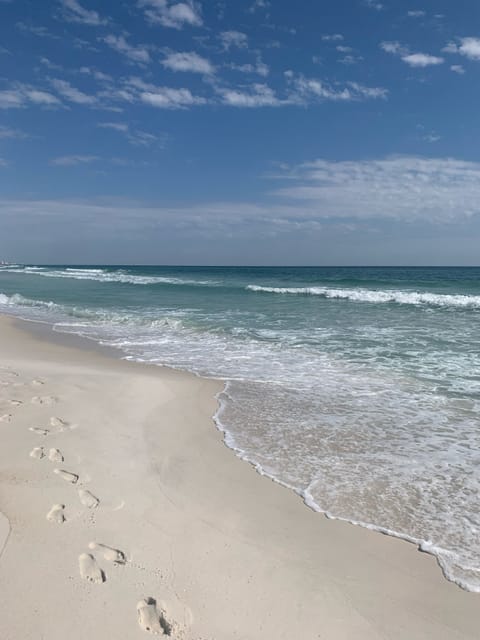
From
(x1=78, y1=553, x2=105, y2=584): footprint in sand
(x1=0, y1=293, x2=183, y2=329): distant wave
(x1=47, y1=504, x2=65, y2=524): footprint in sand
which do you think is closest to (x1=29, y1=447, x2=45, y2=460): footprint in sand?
(x1=47, y1=504, x2=65, y2=524): footprint in sand

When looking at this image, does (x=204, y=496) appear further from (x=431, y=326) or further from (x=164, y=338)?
(x=431, y=326)

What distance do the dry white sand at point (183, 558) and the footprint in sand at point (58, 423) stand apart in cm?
19

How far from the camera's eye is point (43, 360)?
9.78 m

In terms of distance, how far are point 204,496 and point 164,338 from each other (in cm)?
917

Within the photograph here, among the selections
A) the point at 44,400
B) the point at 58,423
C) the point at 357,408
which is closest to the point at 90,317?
the point at 44,400

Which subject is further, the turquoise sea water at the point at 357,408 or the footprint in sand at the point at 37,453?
the footprint in sand at the point at 37,453

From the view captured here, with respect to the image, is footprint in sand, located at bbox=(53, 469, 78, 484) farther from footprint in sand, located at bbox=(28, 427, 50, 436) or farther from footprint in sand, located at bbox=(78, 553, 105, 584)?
footprint in sand, located at bbox=(78, 553, 105, 584)

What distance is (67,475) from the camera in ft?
13.8

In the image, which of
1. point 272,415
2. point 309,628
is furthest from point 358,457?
point 309,628

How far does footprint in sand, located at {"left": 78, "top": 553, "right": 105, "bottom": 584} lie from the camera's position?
2807mm

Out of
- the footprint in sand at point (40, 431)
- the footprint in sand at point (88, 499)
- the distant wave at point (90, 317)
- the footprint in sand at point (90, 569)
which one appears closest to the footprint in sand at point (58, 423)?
the footprint in sand at point (40, 431)

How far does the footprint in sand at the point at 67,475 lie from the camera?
4113 mm

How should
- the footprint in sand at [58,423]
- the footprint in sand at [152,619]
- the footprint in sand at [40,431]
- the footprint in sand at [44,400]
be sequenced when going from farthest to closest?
1. the footprint in sand at [44,400]
2. the footprint in sand at [58,423]
3. the footprint in sand at [40,431]
4. the footprint in sand at [152,619]

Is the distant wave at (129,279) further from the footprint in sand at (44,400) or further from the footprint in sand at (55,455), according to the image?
the footprint in sand at (55,455)
